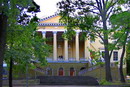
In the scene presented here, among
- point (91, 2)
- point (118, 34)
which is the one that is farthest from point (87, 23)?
point (118, 34)

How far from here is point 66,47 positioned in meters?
59.8

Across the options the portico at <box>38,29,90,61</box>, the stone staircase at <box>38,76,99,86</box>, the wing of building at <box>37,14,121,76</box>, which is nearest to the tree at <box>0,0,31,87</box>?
the stone staircase at <box>38,76,99,86</box>

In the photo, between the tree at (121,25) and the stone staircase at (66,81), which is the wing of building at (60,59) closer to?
the stone staircase at (66,81)

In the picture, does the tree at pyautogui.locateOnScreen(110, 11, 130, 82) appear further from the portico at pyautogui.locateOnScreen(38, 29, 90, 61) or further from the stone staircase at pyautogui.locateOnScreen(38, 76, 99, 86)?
the portico at pyautogui.locateOnScreen(38, 29, 90, 61)

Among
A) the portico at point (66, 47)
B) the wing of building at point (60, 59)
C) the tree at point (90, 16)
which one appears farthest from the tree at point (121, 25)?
the wing of building at point (60, 59)

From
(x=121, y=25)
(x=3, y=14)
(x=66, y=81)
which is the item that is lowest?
(x=66, y=81)

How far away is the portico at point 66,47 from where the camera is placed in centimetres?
5991

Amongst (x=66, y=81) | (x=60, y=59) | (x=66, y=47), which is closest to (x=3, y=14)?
(x=66, y=81)

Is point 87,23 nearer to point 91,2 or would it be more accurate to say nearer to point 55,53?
point 91,2

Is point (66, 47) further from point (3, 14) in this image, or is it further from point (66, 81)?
point (3, 14)

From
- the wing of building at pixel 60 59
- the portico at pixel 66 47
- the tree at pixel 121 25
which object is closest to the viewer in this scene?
the tree at pixel 121 25

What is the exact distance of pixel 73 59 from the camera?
6106cm

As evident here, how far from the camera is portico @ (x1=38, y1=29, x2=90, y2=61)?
59.9 meters

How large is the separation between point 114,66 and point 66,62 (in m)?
16.8
